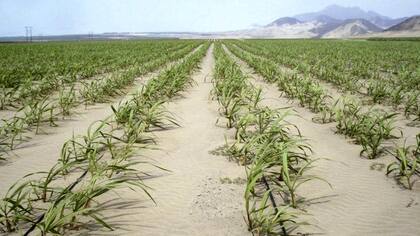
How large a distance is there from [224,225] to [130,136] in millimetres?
2456

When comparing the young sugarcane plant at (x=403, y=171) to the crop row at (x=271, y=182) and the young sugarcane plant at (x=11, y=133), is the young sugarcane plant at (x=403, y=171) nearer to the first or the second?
the crop row at (x=271, y=182)

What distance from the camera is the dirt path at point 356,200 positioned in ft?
9.71

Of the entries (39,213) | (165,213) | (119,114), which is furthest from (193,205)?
(119,114)

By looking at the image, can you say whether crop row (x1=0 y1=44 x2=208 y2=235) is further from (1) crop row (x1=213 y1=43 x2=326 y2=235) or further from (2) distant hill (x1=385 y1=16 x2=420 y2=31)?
(2) distant hill (x1=385 y1=16 x2=420 y2=31)

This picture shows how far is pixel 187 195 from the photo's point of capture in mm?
3549

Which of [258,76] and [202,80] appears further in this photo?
[258,76]

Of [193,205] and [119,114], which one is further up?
[119,114]

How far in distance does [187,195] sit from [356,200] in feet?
5.22

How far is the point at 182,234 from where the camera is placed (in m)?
2.86

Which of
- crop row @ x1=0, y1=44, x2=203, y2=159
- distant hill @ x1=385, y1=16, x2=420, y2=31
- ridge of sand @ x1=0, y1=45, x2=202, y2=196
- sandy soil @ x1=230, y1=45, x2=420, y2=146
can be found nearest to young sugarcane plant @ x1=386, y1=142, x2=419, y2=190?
sandy soil @ x1=230, y1=45, x2=420, y2=146

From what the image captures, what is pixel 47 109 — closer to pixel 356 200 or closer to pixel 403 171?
pixel 356 200

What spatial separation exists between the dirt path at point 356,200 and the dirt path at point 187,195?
0.68m

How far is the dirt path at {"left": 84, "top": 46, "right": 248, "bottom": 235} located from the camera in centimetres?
296

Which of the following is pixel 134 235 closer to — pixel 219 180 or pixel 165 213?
pixel 165 213
